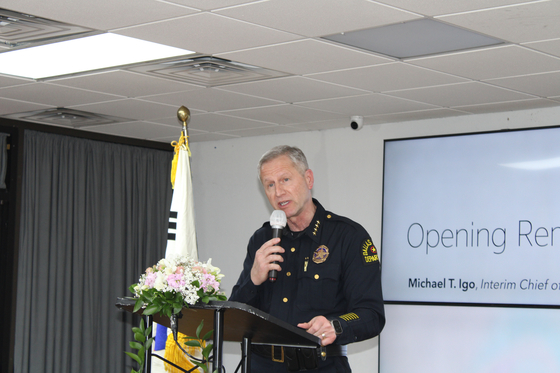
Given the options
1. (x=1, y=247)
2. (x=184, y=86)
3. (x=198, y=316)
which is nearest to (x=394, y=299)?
(x=184, y=86)

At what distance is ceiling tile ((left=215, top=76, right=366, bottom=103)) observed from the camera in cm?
509

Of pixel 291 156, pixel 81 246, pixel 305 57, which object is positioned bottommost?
pixel 81 246

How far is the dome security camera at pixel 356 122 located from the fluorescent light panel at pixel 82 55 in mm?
2178

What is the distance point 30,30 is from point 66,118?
251 cm

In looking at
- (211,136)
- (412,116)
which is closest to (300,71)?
(412,116)

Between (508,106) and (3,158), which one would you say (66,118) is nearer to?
(3,158)

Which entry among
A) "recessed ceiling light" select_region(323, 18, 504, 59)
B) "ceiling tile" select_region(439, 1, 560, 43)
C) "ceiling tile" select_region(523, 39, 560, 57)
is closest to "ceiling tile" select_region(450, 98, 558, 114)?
"ceiling tile" select_region(523, 39, 560, 57)

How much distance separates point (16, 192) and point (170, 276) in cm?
463

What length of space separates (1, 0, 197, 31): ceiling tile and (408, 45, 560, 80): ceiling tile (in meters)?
1.64

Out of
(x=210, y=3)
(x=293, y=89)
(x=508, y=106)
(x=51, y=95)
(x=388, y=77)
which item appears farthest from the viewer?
(x=508, y=106)

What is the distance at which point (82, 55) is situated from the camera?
4.56m

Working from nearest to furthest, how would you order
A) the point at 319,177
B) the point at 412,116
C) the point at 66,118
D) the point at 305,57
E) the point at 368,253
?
1. the point at 368,253
2. the point at 305,57
3. the point at 412,116
4. the point at 66,118
5. the point at 319,177

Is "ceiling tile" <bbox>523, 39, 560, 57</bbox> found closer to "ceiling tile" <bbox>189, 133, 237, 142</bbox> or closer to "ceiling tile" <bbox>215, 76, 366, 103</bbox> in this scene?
"ceiling tile" <bbox>215, 76, 366, 103</bbox>

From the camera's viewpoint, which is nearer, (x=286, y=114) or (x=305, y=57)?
(x=305, y=57)
